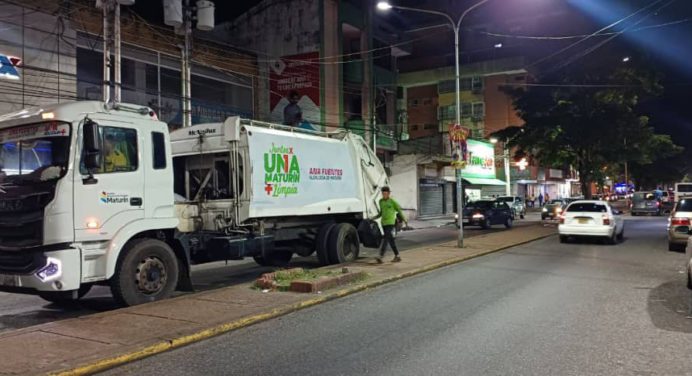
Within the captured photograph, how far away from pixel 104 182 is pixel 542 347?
6.13 meters

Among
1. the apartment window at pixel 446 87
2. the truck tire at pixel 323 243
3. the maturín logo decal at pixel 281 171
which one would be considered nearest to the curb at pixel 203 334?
the truck tire at pixel 323 243

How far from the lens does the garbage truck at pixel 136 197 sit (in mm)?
7500

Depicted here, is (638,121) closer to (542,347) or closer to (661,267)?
(661,267)

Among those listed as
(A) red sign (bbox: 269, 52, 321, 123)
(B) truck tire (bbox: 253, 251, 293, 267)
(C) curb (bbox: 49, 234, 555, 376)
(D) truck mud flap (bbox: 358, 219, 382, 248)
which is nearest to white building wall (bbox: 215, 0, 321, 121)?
(A) red sign (bbox: 269, 52, 321, 123)

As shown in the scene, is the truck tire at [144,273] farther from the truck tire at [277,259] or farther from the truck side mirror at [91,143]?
the truck tire at [277,259]

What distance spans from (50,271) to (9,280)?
68 centimetres

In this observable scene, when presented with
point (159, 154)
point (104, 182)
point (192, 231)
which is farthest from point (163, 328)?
point (192, 231)

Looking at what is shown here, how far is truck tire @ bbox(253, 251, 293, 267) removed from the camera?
44.5 ft

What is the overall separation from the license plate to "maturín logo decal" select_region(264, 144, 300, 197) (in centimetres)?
468

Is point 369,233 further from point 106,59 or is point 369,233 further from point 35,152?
point 35,152

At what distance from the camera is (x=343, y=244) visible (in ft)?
45.1

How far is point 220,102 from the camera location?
28109mm

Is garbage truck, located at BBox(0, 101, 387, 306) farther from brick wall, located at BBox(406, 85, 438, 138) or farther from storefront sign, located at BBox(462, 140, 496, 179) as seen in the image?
brick wall, located at BBox(406, 85, 438, 138)

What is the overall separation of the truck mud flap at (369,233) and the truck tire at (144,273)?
633 cm
